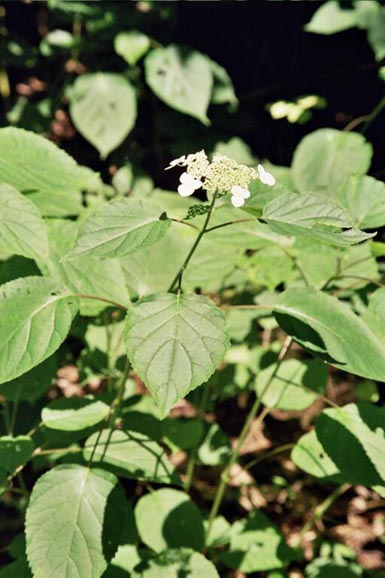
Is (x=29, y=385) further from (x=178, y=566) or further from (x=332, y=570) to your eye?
(x=332, y=570)

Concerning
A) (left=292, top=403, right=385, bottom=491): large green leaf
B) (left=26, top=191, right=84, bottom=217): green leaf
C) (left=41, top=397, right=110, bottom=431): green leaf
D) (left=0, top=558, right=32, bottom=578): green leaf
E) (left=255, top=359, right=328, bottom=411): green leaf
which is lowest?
(left=0, top=558, right=32, bottom=578): green leaf

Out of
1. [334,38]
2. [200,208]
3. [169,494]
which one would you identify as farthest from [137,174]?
[200,208]

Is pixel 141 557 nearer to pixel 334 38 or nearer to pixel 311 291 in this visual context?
pixel 311 291

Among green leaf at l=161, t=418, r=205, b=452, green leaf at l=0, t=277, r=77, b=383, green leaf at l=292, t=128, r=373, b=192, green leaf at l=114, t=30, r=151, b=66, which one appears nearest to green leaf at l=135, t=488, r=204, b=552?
green leaf at l=161, t=418, r=205, b=452

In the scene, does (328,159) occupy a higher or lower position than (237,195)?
lower

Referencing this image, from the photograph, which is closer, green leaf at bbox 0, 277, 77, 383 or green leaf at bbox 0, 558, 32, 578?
green leaf at bbox 0, 277, 77, 383

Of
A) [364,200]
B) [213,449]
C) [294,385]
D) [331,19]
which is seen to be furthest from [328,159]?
[213,449]

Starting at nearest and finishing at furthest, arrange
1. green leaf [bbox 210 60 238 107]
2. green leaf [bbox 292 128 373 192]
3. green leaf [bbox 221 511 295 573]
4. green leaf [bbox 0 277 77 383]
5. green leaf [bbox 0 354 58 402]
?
green leaf [bbox 0 277 77 383], green leaf [bbox 0 354 58 402], green leaf [bbox 221 511 295 573], green leaf [bbox 292 128 373 192], green leaf [bbox 210 60 238 107]

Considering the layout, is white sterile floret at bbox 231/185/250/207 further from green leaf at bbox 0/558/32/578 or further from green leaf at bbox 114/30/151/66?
green leaf at bbox 114/30/151/66
